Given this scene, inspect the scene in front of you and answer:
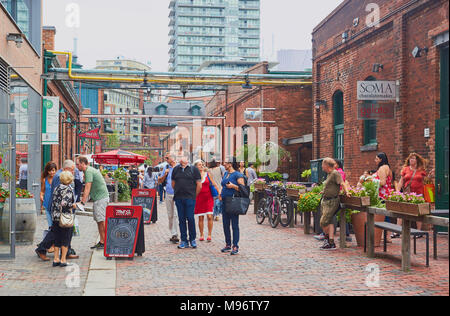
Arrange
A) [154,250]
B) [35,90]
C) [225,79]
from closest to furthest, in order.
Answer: [154,250] < [35,90] < [225,79]

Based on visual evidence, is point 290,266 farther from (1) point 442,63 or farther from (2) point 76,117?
(2) point 76,117

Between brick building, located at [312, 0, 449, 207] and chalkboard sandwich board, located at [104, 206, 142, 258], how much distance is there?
219 inches

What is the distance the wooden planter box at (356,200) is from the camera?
1080 centimetres

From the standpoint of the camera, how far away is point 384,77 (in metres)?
17.3

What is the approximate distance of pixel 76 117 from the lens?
3731 centimetres

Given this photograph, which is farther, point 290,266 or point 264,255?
point 264,255

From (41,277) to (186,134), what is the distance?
222 feet

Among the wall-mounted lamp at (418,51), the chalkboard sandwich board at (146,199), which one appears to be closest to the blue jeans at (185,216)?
the chalkboard sandwich board at (146,199)

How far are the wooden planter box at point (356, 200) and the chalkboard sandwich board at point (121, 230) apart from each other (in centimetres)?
385

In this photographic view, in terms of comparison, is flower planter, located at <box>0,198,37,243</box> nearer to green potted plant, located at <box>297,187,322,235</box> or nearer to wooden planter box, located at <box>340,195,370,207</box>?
green potted plant, located at <box>297,187,322,235</box>

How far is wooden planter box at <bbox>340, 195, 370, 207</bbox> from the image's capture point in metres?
10.8

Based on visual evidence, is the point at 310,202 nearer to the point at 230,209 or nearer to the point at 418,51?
the point at 230,209

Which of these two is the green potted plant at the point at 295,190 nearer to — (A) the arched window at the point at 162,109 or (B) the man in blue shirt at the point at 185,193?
(B) the man in blue shirt at the point at 185,193
